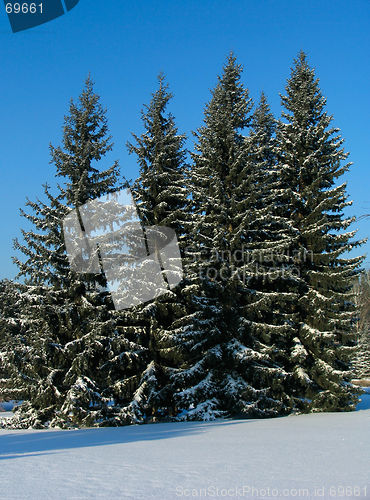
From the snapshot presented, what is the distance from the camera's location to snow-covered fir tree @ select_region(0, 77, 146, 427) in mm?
12680

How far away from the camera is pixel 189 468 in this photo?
5.00 m

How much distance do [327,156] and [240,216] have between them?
18.8 ft

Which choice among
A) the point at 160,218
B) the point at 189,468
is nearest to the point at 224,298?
the point at 160,218

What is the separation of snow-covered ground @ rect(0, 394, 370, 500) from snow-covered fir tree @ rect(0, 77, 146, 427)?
4848 millimetres

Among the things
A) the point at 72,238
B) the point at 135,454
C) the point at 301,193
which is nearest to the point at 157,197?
the point at 72,238

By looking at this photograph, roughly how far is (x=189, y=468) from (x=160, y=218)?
1204 centimetres

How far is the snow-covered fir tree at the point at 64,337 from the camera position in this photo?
12.7 m

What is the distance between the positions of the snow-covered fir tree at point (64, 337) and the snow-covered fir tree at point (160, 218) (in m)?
0.76

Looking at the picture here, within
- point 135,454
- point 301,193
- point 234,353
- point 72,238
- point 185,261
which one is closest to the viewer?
point 135,454

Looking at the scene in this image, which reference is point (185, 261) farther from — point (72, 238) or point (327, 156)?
point (327, 156)

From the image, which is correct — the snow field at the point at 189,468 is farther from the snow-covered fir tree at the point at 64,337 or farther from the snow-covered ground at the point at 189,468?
the snow-covered fir tree at the point at 64,337

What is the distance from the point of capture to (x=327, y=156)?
17.2 meters

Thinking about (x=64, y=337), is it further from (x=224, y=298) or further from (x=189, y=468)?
(x=189, y=468)

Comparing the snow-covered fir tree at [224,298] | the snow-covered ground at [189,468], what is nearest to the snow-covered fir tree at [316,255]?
the snow-covered fir tree at [224,298]
